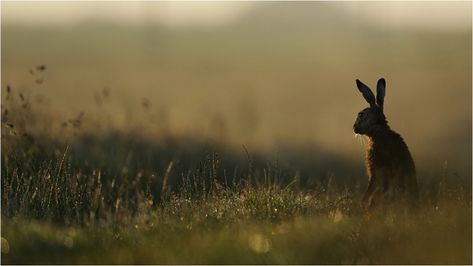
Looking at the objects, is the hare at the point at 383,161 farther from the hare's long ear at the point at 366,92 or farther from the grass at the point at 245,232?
the grass at the point at 245,232

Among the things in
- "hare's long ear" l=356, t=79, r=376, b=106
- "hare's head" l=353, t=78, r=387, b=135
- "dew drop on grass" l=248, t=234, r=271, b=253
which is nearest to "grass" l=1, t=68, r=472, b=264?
"dew drop on grass" l=248, t=234, r=271, b=253

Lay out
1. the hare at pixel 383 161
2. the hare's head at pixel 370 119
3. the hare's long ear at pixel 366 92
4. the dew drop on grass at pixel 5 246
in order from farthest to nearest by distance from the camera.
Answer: the hare's long ear at pixel 366 92
the hare's head at pixel 370 119
the hare at pixel 383 161
the dew drop on grass at pixel 5 246

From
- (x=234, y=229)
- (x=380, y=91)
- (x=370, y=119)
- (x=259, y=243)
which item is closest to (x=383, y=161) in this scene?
(x=370, y=119)

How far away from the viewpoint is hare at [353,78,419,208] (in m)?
9.10

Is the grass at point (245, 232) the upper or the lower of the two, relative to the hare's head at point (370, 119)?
lower

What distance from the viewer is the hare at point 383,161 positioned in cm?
910

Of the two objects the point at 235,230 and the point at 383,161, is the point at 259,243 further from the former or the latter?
the point at 383,161

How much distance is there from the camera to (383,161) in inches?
372

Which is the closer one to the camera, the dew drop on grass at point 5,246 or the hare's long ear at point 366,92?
the dew drop on grass at point 5,246

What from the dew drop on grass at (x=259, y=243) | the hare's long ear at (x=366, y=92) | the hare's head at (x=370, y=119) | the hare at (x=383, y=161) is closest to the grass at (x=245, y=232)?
the dew drop on grass at (x=259, y=243)

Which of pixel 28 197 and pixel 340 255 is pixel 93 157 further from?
pixel 340 255

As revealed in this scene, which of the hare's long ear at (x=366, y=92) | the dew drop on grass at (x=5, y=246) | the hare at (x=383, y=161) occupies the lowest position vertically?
the dew drop on grass at (x=5, y=246)

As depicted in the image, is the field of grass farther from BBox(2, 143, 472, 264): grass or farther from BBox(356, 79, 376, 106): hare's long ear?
BBox(356, 79, 376, 106): hare's long ear

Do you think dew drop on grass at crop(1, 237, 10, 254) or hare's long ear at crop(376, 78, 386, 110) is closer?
dew drop on grass at crop(1, 237, 10, 254)
